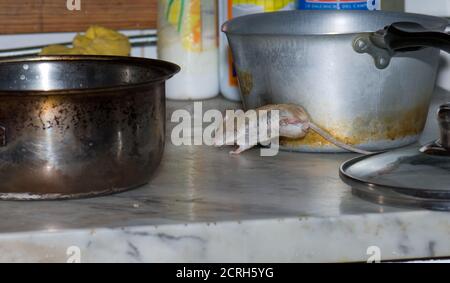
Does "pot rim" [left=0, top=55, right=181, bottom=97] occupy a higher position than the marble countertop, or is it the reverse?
"pot rim" [left=0, top=55, right=181, bottom=97]

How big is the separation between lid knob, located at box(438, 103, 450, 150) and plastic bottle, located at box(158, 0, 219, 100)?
50 centimetres

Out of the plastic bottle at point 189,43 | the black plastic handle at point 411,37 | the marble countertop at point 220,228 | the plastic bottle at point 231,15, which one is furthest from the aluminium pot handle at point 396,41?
the plastic bottle at point 189,43

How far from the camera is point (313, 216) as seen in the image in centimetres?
80

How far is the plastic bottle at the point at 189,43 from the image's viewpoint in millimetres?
1340

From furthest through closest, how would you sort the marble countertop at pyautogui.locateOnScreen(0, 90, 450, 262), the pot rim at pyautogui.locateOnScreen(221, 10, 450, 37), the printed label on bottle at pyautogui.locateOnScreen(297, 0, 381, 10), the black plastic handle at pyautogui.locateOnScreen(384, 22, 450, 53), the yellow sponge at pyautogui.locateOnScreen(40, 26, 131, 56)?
the yellow sponge at pyautogui.locateOnScreen(40, 26, 131, 56)
the printed label on bottle at pyautogui.locateOnScreen(297, 0, 381, 10)
the pot rim at pyautogui.locateOnScreen(221, 10, 450, 37)
the black plastic handle at pyautogui.locateOnScreen(384, 22, 450, 53)
the marble countertop at pyautogui.locateOnScreen(0, 90, 450, 262)

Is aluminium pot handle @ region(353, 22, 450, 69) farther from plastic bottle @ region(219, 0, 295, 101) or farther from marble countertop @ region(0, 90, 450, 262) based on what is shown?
plastic bottle @ region(219, 0, 295, 101)

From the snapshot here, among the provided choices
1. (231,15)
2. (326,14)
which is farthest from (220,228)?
(231,15)

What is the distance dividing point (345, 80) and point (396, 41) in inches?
3.9

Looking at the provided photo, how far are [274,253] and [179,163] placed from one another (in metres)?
0.24

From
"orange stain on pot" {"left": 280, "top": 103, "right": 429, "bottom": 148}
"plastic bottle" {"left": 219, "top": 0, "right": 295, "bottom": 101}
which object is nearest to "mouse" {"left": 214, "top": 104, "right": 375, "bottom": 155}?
"orange stain on pot" {"left": 280, "top": 103, "right": 429, "bottom": 148}

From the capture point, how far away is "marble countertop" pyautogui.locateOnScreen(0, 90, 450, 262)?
765 millimetres

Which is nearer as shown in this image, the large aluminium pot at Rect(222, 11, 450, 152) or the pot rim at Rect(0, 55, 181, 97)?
the pot rim at Rect(0, 55, 181, 97)

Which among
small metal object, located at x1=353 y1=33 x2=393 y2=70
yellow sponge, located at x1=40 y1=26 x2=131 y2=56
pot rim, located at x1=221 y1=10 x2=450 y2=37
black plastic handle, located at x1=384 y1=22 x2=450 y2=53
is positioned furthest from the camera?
yellow sponge, located at x1=40 y1=26 x2=131 y2=56

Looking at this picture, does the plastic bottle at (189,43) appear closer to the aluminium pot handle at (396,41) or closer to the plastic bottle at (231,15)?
the plastic bottle at (231,15)
